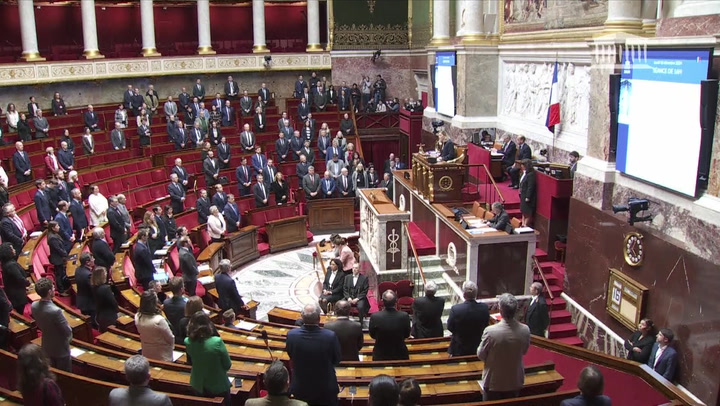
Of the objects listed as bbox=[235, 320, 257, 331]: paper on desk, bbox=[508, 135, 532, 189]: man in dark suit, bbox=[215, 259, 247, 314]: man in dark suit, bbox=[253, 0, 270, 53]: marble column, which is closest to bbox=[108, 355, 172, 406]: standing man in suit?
bbox=[235, 320, 257, 331]: paper on desk

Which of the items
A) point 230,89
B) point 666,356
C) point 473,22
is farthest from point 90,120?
point 666,356

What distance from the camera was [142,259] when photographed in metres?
9.62

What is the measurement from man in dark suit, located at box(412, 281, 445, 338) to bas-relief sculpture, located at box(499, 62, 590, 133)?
625cm

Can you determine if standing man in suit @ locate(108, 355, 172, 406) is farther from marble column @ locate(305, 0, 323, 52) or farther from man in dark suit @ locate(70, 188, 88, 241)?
marble column @ locate(305, 0, 323, 52)

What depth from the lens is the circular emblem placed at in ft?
38.6

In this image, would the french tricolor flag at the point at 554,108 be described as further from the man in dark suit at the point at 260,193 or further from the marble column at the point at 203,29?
the marble column at the point at 203,29

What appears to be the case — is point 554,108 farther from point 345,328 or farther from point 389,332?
point 345,328

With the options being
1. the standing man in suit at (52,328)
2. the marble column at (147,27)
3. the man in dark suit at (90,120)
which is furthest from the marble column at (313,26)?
the standing man in suit at (52,328)

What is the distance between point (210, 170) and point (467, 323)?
1067 centimetres

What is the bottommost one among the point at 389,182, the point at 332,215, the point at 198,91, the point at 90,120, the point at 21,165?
the point at 332,215

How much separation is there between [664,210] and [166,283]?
694 centimetres

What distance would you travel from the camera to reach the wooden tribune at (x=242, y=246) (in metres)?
13.6

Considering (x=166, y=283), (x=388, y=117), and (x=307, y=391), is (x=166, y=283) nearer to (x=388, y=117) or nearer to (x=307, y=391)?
(x=307, y=391)

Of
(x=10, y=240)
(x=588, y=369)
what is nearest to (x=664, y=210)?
(x=588, y=369)
